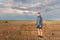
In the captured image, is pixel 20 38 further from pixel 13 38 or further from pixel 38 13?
pixel 38 13

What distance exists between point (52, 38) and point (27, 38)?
72.4 inches

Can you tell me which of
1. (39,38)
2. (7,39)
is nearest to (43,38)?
(39,38)

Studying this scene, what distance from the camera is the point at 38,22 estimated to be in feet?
52.3

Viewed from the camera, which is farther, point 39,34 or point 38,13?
point 39,34

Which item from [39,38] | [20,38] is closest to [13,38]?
[20,38]

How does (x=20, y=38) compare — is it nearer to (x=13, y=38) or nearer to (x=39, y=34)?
(x=13, y=38)

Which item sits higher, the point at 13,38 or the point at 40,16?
the point at 40,16

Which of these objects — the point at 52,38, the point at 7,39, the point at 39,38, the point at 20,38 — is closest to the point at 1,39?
the point at 7,39

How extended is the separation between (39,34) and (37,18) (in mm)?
1360

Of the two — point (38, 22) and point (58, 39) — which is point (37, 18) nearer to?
point (38, 22)

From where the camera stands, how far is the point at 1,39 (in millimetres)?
15156

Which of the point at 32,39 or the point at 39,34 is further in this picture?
the point at 39,34

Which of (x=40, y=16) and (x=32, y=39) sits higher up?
(x=40, y=16)

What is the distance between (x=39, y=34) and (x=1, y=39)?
303 cm
